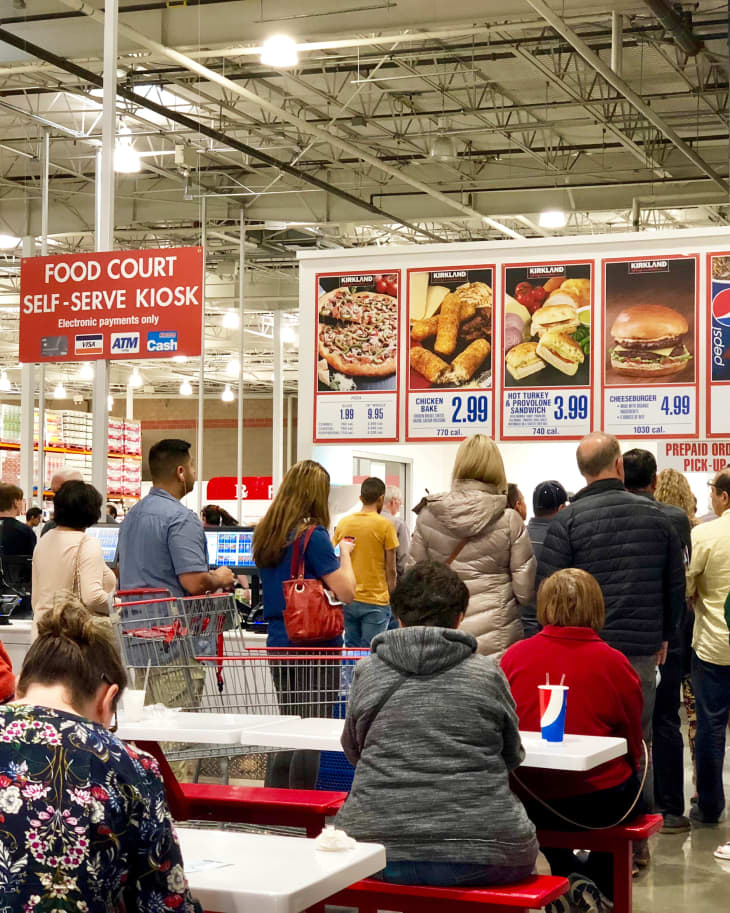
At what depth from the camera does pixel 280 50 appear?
11.1m

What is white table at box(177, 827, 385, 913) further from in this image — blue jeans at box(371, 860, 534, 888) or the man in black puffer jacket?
the man in black puffer jacket

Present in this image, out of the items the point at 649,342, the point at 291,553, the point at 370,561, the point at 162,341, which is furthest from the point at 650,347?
the point at 291,553

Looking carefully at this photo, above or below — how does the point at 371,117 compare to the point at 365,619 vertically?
above

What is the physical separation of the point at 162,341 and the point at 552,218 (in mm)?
11975

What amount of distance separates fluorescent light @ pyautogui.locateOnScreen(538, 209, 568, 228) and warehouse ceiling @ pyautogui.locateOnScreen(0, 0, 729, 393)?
0.49 ft

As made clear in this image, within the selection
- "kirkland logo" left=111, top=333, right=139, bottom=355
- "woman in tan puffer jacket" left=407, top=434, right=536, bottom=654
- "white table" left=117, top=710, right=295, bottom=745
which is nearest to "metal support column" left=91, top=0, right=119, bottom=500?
"kirkland logo" left=111, top=333, right=139, bottom=355

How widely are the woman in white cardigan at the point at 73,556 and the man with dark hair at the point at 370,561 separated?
116 inches

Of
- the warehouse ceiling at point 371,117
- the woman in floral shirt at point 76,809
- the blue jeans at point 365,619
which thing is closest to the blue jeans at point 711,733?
the blue jeans at point 365,619

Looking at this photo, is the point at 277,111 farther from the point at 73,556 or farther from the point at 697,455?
the point at 73,556

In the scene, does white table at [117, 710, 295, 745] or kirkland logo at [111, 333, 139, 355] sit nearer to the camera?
white table at [117, 710, 295, 745]

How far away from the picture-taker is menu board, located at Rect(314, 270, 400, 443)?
7453mm

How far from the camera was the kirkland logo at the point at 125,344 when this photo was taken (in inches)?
249

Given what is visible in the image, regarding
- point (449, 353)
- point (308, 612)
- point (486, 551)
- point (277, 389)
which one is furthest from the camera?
point (277, 389)

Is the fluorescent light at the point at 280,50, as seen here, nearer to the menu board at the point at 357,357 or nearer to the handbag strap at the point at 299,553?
the menu board at the point at 357,357
